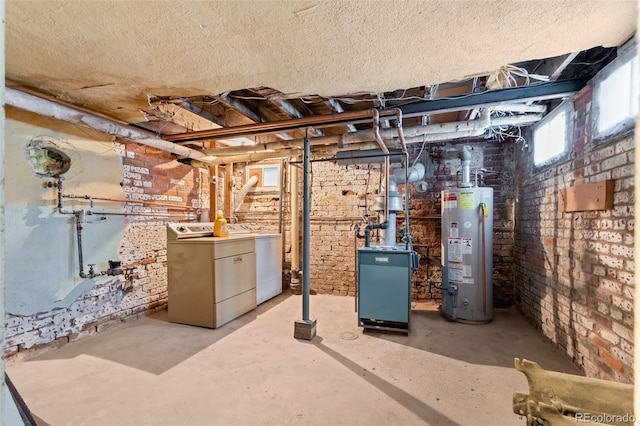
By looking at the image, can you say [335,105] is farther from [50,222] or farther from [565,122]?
[50,222]

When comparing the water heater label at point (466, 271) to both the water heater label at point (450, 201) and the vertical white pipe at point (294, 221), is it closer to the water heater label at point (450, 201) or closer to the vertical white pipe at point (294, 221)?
the water heater label at point (450, 201)

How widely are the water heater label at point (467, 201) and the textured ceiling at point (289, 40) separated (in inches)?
66.3

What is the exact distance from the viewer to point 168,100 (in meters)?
2.47

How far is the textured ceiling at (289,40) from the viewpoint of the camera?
1.39 meters

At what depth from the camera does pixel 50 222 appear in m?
2.62

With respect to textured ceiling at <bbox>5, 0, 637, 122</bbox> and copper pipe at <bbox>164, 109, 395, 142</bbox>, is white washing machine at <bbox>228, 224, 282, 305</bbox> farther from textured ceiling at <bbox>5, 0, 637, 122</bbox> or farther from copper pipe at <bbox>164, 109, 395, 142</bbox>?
textured ceiling at <bbox>5, 0, 637, 122</bbox>

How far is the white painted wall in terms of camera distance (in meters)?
2.38

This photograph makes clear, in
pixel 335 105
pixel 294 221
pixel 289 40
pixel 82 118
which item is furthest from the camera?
pixel 294 221

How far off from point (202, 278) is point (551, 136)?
154 inches

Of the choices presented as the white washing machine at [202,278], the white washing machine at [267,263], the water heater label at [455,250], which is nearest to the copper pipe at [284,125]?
the white washing machine at [202,278]

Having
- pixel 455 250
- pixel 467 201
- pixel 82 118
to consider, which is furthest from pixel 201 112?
pixel 455 250

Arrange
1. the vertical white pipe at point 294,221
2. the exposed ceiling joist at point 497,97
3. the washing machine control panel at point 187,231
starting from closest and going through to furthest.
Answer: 1. the exposed ceiling joist at point 497,97
2. the washing machine control panel at point 187,231
3. the vertical white pipe at point 294,221

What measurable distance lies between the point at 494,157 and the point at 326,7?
135 inches

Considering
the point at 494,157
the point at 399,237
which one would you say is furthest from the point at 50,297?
the point at 494,157
